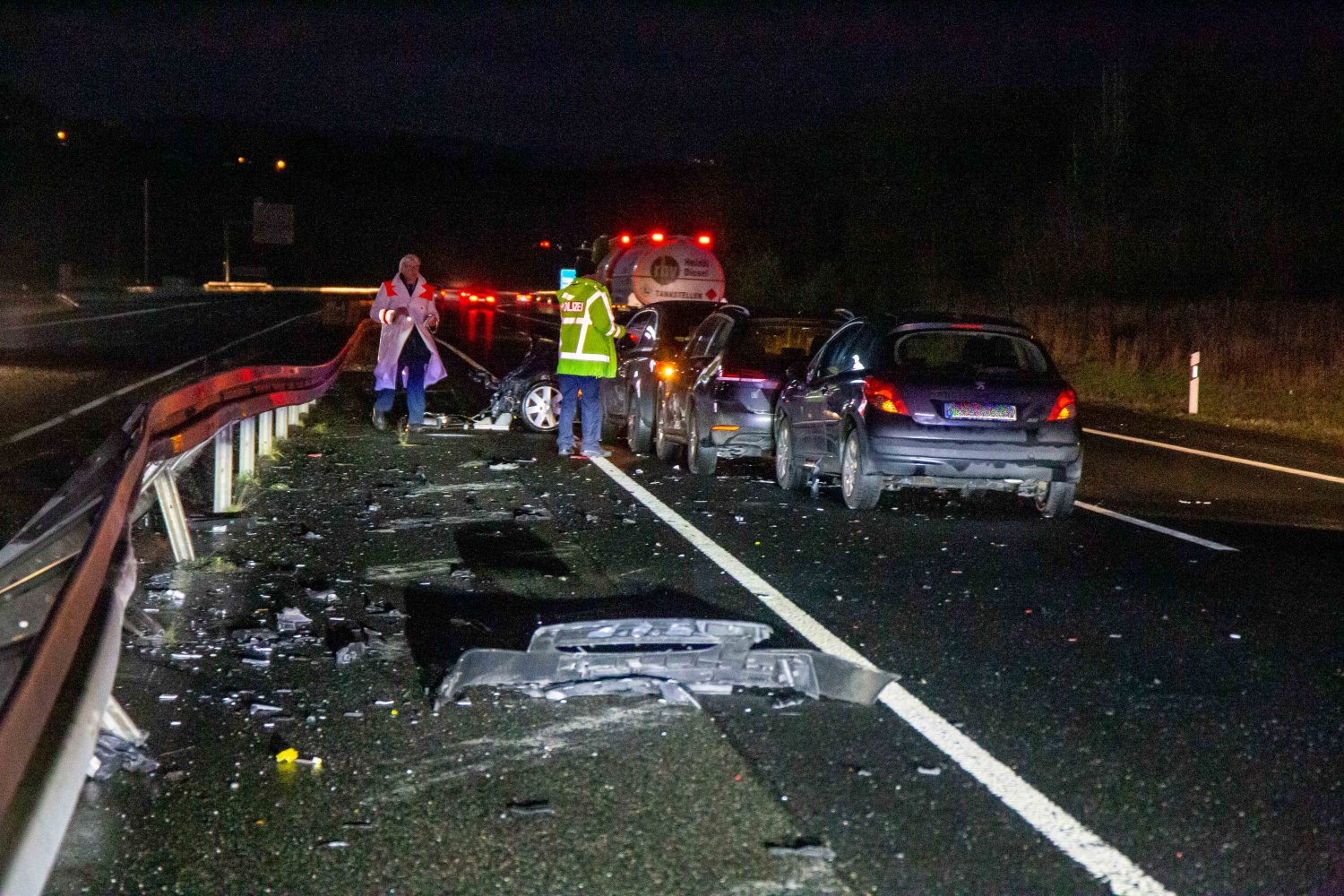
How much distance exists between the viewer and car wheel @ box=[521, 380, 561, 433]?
18.4m

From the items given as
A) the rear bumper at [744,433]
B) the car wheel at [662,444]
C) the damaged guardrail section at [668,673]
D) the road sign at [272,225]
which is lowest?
the damaged guardrail section at [668,673]

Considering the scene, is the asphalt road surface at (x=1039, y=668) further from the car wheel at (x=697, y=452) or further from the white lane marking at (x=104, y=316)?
the white lane marking at (x=104, y=316)

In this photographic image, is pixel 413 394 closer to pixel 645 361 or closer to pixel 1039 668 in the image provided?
pixel 645 361

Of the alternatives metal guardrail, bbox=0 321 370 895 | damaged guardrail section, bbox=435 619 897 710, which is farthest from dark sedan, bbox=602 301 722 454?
damaged guardrail section, bbox=435 619 897 710

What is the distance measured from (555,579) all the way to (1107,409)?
17689mm

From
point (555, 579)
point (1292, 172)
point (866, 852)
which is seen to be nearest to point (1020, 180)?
point (1292, 172)

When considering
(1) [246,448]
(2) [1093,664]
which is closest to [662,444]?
(1) [246,448]

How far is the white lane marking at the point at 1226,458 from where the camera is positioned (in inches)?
592

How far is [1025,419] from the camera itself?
464 inches

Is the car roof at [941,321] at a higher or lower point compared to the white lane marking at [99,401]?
higher

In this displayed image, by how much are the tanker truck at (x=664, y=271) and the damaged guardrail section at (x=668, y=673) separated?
29.2m

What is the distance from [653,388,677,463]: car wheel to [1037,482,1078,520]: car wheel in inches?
179

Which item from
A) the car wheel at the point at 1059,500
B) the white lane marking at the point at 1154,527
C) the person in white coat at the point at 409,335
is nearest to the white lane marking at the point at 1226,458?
the white lane marking at the point at 1154,527

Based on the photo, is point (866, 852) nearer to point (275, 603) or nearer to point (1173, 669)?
point (1173, 669)
